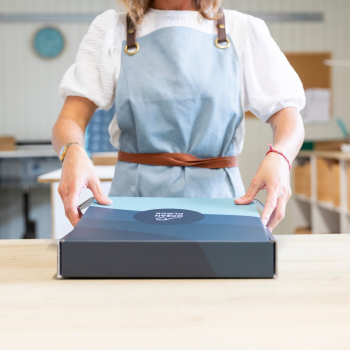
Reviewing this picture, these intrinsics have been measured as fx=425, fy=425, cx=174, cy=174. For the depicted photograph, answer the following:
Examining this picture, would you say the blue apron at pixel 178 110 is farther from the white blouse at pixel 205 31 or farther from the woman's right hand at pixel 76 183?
the woman's right hand at pixel 76 183

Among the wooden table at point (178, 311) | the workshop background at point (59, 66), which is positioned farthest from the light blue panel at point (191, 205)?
the workshop background at point (59, 66)

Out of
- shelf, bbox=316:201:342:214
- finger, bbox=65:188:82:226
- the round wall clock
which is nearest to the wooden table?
finger, bbox=65:188:82:226

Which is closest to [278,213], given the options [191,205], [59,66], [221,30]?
[191,205]

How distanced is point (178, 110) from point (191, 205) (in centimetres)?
39

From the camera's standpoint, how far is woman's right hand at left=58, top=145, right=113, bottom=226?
2.18 ft

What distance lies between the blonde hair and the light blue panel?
0.55 metres

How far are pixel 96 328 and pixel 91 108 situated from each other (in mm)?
746

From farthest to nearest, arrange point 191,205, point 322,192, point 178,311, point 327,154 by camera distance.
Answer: point 322,192 → point 327,154 → point 191,205 → point 178,311

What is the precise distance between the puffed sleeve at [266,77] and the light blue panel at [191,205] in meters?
0.37

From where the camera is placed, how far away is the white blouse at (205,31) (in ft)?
3.24

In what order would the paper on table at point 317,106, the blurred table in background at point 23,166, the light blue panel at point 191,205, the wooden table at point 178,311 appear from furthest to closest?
the paper on table at point 317,106, the blurred table in background at point 23,166, the light blue panel at point 191,205, the wooden table at point 178,311

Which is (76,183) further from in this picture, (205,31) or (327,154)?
(327,154)

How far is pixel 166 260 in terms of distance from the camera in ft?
1.61

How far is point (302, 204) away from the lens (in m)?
4.24
